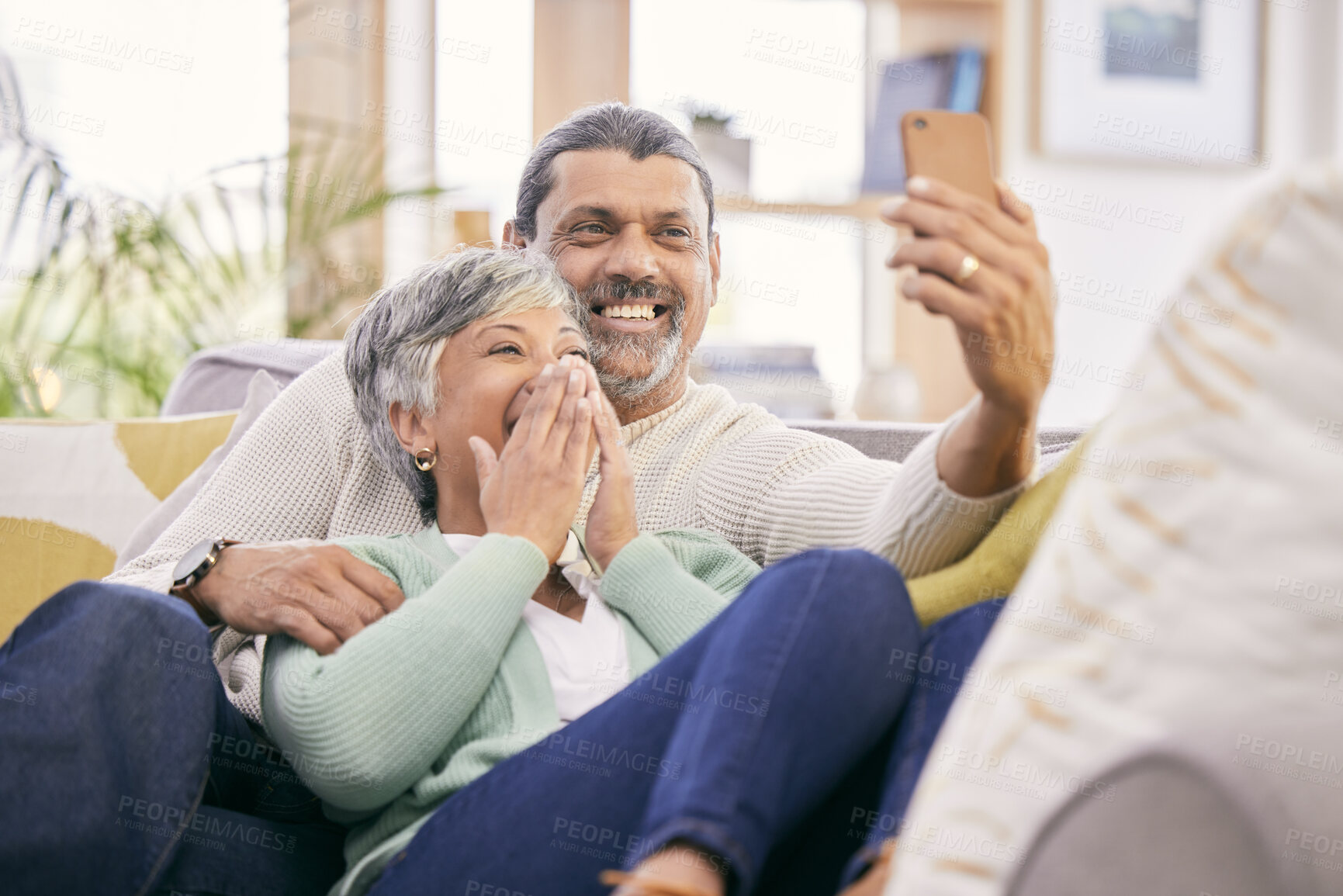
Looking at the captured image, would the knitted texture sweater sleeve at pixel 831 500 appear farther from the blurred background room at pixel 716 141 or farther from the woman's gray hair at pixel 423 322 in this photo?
the blurred background room at pixel 716 141

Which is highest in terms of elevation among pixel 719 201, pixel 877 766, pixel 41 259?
pixel 719 201

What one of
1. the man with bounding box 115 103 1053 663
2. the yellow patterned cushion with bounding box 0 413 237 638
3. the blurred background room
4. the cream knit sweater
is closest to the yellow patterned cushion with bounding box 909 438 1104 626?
the man with bounding box 115 103 1053 663

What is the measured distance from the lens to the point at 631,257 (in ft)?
5.24

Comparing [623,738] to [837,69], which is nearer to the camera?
[623,738]

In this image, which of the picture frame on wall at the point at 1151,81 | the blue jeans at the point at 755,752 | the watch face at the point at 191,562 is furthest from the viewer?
the picture frame on wall at the point at 1151,81

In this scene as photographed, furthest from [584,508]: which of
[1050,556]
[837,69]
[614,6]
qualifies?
[837,69]

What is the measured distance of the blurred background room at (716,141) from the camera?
9.23ft

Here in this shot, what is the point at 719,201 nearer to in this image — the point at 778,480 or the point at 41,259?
the point at 41,259

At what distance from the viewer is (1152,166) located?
355 cm

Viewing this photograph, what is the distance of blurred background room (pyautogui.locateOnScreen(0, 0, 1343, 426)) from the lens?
281 cm

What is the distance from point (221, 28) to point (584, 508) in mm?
2433

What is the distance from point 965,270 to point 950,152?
12 cm

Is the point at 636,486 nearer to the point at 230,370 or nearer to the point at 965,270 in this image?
the point at 965,270

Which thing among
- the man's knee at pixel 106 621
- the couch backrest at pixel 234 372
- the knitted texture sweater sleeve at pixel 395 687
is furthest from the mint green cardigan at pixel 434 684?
the couch backrest at pixel 234 372
